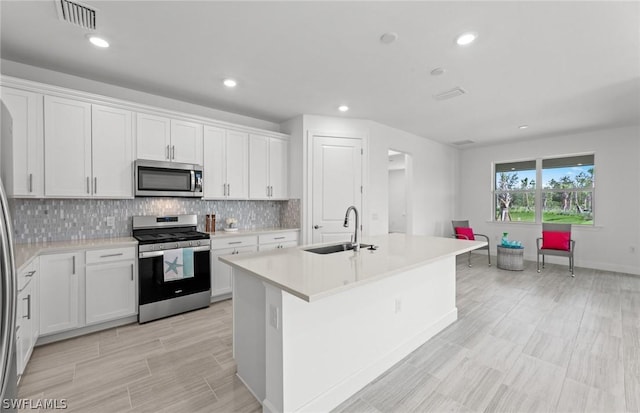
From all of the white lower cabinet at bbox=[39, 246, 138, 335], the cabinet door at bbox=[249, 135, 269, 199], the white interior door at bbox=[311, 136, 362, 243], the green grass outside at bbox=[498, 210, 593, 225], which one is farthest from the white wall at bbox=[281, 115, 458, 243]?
the white lower cabinet at bbox=[39, 246, 138, 335]

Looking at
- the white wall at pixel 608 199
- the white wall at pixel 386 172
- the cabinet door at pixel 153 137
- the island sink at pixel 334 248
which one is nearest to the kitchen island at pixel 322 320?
the island sink at pixel 334 248

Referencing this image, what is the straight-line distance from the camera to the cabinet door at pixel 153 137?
10.3 feet

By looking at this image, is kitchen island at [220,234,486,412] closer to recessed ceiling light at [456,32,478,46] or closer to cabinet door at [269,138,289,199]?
recessed ceiling light at [456,32,478,46]

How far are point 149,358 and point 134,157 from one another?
2123mm

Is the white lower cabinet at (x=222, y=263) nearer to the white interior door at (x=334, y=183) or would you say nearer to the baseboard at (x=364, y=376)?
the white interior door at (x=334, y=183)

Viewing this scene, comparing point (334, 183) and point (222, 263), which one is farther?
point (334, 183)

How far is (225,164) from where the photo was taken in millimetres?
3830

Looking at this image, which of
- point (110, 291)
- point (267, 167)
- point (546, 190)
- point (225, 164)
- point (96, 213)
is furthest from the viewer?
point (546, 190)

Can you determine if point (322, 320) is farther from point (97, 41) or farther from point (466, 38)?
point (97, 41)

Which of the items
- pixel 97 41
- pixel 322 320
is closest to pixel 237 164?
pixel 97 41

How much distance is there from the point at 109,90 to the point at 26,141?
1.07 meters

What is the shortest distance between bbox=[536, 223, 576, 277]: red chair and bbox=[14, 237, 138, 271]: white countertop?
653 centimetres

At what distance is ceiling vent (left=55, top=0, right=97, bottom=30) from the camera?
1.93m

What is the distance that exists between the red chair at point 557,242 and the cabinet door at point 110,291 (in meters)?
6.40
